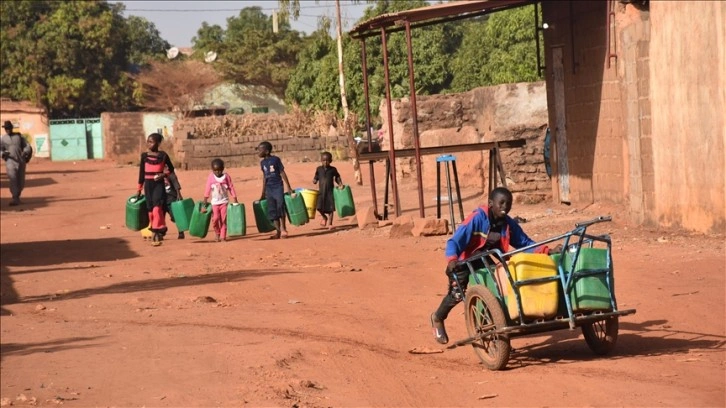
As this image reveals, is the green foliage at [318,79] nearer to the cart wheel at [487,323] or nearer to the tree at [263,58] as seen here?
the tree at [263,58]

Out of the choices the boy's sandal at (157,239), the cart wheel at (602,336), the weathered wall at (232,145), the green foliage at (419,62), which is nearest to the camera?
the cart wheel at (602,336)

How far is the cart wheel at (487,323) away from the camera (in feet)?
24.8

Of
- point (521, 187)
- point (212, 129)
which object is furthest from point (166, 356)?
point (212, 129)

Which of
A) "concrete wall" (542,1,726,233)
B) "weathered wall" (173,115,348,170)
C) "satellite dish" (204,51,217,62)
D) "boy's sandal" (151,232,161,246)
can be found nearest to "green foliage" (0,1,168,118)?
"satellite dish" (204,51,217,62)

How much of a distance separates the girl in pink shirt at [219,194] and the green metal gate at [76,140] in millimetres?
36633

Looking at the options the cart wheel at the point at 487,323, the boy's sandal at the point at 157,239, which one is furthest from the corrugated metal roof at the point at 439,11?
the cart wheel at the point at 487,323

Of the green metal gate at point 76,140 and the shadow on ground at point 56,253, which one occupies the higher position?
the green metal gate at point 76,140

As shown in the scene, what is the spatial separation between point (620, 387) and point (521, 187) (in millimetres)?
13168

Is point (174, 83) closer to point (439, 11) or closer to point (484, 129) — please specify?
point (484, 129)

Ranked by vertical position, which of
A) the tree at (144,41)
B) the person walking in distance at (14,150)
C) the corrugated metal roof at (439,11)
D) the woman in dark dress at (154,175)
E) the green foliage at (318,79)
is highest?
the tree at (144,41)

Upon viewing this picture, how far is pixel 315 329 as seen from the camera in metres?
9.57

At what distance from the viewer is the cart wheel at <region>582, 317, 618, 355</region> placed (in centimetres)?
791

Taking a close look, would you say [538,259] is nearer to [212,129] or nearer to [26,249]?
[26,249]

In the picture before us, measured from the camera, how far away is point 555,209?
18000mm
